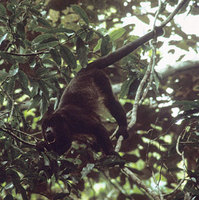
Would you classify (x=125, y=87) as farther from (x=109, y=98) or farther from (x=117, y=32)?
(x=117, y=32)

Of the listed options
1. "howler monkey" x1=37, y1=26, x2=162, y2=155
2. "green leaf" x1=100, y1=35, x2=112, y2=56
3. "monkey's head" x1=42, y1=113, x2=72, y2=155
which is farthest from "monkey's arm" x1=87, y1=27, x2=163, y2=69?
"monkey's head" x1=42, y1=113, x2=72, y2=155

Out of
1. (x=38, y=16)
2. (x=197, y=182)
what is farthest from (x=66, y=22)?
(x=197, y=182)

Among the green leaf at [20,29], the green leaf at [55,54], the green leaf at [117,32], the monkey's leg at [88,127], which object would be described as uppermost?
the green leaf at [20,29]

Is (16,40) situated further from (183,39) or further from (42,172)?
(183,39)

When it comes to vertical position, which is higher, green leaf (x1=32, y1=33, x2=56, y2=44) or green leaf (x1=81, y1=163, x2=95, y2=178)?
green leaf (x1=32, y1=33, x2=56, y2=44)

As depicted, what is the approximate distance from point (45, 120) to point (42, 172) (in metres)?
1.11

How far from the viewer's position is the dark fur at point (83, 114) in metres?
3.56

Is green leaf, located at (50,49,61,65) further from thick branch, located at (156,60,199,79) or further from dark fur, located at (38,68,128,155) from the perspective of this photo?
thick branch, located at (156,60,199,79)

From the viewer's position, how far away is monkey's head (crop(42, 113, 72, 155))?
3.48 m

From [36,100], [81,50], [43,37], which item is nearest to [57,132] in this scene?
[36,100]

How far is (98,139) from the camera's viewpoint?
3.62 m

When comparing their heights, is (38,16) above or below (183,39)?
above

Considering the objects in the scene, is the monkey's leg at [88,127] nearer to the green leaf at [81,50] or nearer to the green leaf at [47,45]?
the green leaf at [81,50]

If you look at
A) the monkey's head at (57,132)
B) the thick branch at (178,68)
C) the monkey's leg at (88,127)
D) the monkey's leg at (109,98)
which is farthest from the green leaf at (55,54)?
the thick branch at (178,68)
